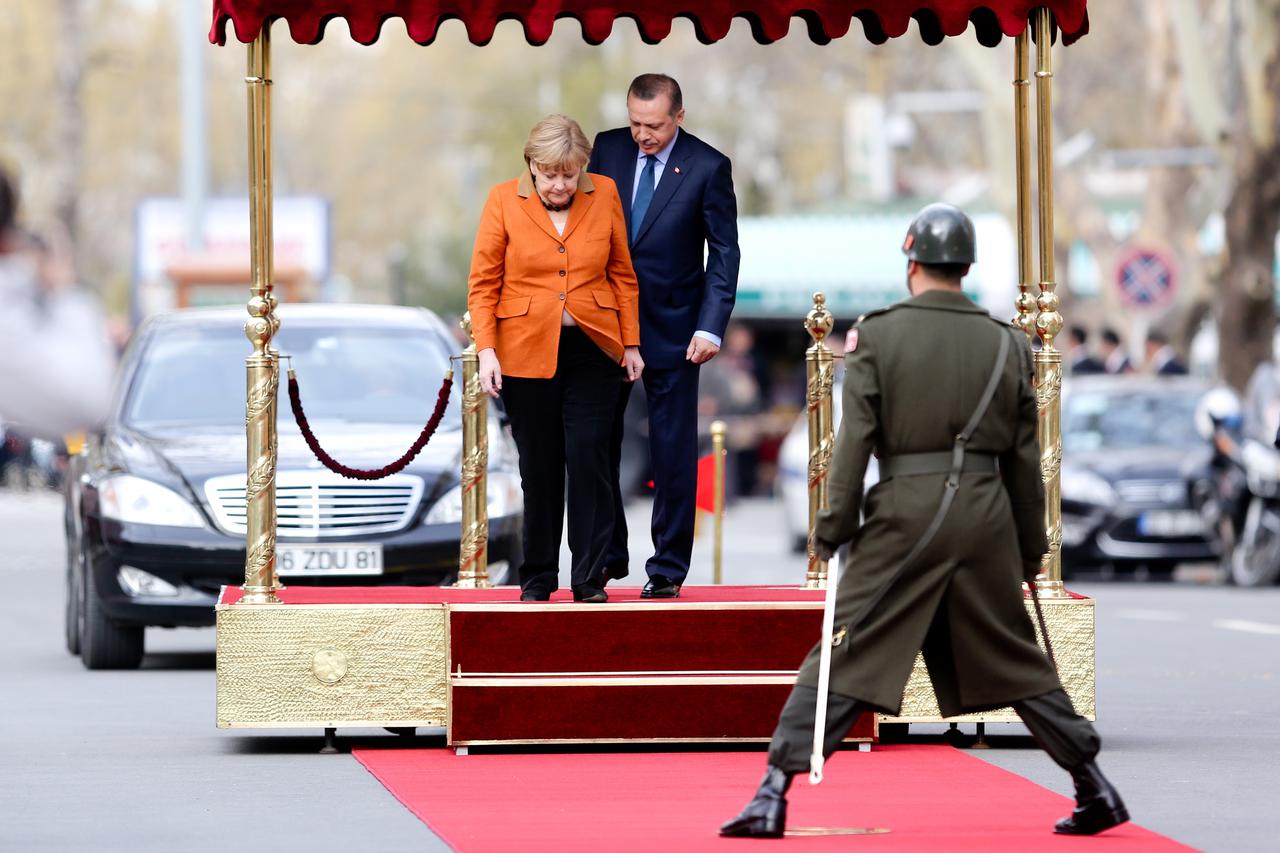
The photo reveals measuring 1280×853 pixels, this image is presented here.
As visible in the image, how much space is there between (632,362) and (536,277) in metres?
0.49

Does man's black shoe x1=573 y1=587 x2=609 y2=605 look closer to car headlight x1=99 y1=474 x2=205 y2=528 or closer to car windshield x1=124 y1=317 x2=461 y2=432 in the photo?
car headlight x1=99 y1=474 x2=205 y2=528

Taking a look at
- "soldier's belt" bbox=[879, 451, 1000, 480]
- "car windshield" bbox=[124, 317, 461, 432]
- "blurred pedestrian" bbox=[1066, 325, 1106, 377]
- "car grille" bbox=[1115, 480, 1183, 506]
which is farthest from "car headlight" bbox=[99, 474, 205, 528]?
"blurred pedestrian" bbox=[1066, 325, 1106, 377]

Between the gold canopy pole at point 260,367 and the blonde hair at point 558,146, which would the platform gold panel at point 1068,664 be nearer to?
the blonde hair at point 558,146

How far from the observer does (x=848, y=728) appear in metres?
7.57

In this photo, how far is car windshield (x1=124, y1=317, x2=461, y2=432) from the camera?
13.7 meters

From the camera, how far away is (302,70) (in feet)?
261

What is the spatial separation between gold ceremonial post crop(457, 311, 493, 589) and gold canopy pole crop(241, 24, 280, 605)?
1.23 meters

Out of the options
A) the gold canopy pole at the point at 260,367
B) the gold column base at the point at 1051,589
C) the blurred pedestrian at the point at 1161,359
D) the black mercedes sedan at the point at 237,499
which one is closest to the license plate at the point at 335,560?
the black mercedes sedan at the point at 237,499

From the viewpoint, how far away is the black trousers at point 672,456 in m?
10.1

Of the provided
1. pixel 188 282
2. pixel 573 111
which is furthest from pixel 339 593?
pixel 573 111

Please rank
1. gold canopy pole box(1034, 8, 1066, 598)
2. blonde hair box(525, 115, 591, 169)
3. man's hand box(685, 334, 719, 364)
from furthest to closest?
gold canopy pole box(1034, 8, 1066, 598), man's hand box(685, 334, 719, 364), blonde hair box(525, 115, 591, 169)

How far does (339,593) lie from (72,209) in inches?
882

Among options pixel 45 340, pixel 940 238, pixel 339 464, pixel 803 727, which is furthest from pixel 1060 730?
pixel 45 340

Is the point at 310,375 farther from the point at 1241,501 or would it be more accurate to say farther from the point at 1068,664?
the point at 1241,501
